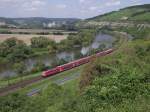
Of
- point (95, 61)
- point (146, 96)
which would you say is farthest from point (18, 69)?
point (146, 96)

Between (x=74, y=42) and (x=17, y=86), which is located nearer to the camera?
(x=17, y=86)

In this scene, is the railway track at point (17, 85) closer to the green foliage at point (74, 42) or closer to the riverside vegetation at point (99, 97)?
the riverside vegetation at point (99, 97)

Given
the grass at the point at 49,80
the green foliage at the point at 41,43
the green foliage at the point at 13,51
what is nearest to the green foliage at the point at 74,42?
the green foliage at the point at 41,43

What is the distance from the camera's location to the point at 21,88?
1720 inches

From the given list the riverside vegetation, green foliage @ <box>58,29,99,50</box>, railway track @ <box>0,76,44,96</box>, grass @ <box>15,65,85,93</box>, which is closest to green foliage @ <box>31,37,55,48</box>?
green foliage @ <box>58,29,99,50</box>

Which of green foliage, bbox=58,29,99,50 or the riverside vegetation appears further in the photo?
green foliage, bbox=58,29,99,50

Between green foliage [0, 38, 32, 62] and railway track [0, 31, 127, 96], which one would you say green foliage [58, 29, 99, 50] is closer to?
green foliage [0, 38, 32, 62]

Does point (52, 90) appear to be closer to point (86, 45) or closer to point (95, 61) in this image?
point (95, 61)

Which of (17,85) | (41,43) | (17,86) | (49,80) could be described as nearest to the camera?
(17,86)

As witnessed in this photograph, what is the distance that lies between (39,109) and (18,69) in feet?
107

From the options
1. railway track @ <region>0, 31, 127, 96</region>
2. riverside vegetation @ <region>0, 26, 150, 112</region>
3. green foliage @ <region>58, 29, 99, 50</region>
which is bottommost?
green foliage @ <region>58, 29, 99, 50</region>

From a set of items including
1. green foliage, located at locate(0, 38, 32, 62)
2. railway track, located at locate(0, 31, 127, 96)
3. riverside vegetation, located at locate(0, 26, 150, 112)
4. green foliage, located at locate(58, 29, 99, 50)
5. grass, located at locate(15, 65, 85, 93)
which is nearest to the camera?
riverside vegetation, located at locate(0, 26, 150, 112)

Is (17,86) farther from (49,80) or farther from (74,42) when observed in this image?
(74,42)

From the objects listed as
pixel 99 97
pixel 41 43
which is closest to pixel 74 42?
pixel 41 43
